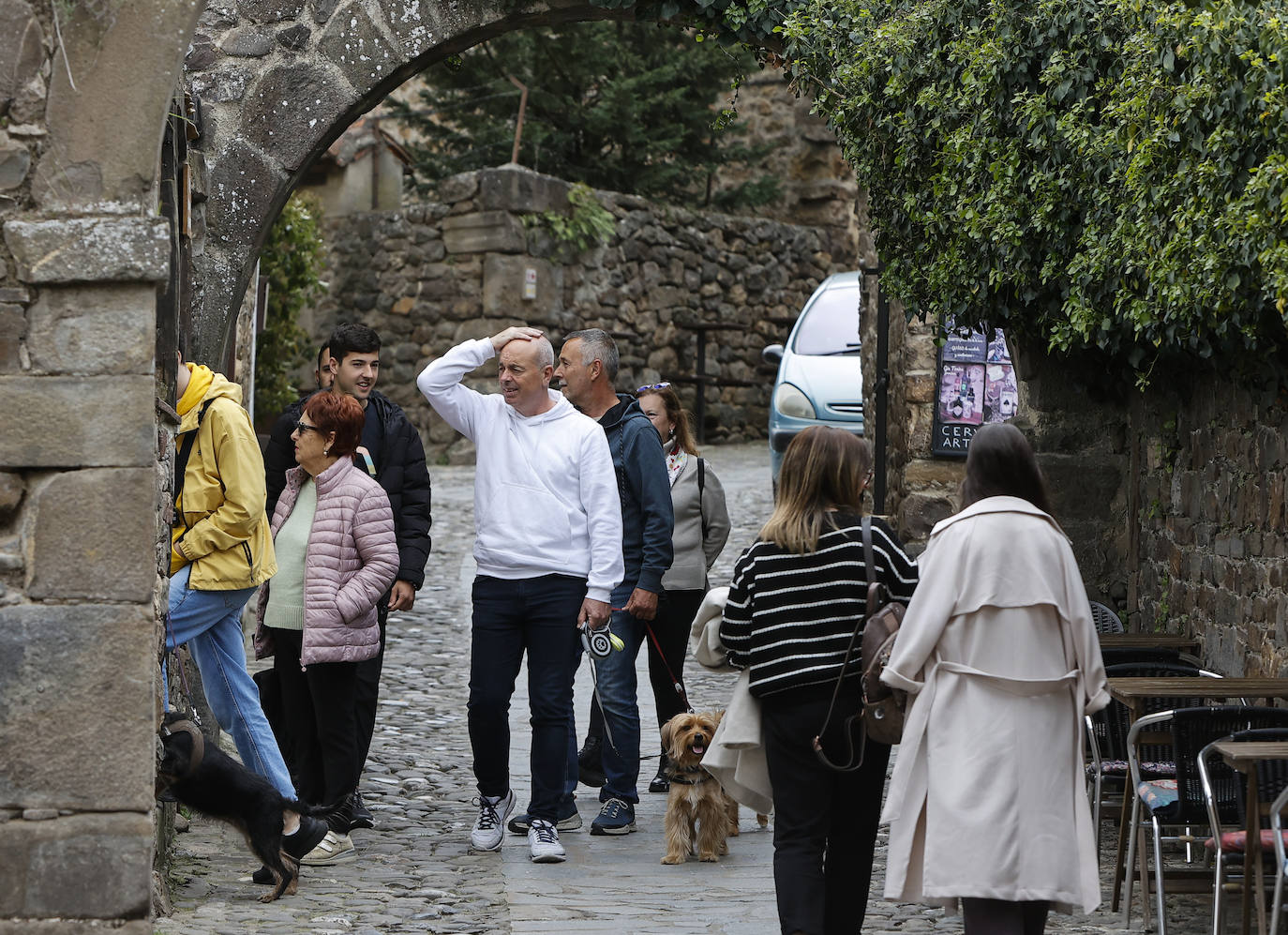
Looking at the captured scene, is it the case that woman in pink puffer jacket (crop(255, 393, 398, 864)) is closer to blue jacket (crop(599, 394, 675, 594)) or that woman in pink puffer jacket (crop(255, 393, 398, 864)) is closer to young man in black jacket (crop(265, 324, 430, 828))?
Result: young man in black jacket (crop(265, 324, 430, 828))

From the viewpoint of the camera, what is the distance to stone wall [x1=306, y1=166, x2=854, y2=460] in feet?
58.0

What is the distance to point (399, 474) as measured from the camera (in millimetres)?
6242

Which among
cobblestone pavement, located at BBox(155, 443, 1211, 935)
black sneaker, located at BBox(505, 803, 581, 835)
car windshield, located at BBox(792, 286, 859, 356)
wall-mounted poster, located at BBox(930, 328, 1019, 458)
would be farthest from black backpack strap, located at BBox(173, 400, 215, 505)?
car windshield, located at BBox(792, 286, 859, 356)

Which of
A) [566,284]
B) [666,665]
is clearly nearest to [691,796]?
[666,665]

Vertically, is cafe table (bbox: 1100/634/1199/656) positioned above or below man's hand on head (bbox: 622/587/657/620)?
below

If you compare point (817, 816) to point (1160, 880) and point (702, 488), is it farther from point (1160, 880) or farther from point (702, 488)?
point (702, 488)

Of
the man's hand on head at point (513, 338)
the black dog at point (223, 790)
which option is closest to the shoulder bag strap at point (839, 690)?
the black dog at point (223, 790)

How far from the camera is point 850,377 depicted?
12.9 meters

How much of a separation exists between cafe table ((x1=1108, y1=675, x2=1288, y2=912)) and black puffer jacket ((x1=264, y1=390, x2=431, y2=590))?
247 centimetres

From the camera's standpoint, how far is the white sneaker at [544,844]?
5688 millimetres

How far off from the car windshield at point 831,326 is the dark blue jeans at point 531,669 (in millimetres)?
7737

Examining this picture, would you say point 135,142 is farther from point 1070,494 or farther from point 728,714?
point 1070,494

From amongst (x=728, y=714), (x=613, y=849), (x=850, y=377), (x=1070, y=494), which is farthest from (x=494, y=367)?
(x=728, y=714)

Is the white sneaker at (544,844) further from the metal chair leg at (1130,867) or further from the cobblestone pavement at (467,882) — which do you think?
the metal chair leg at (1130,867)
